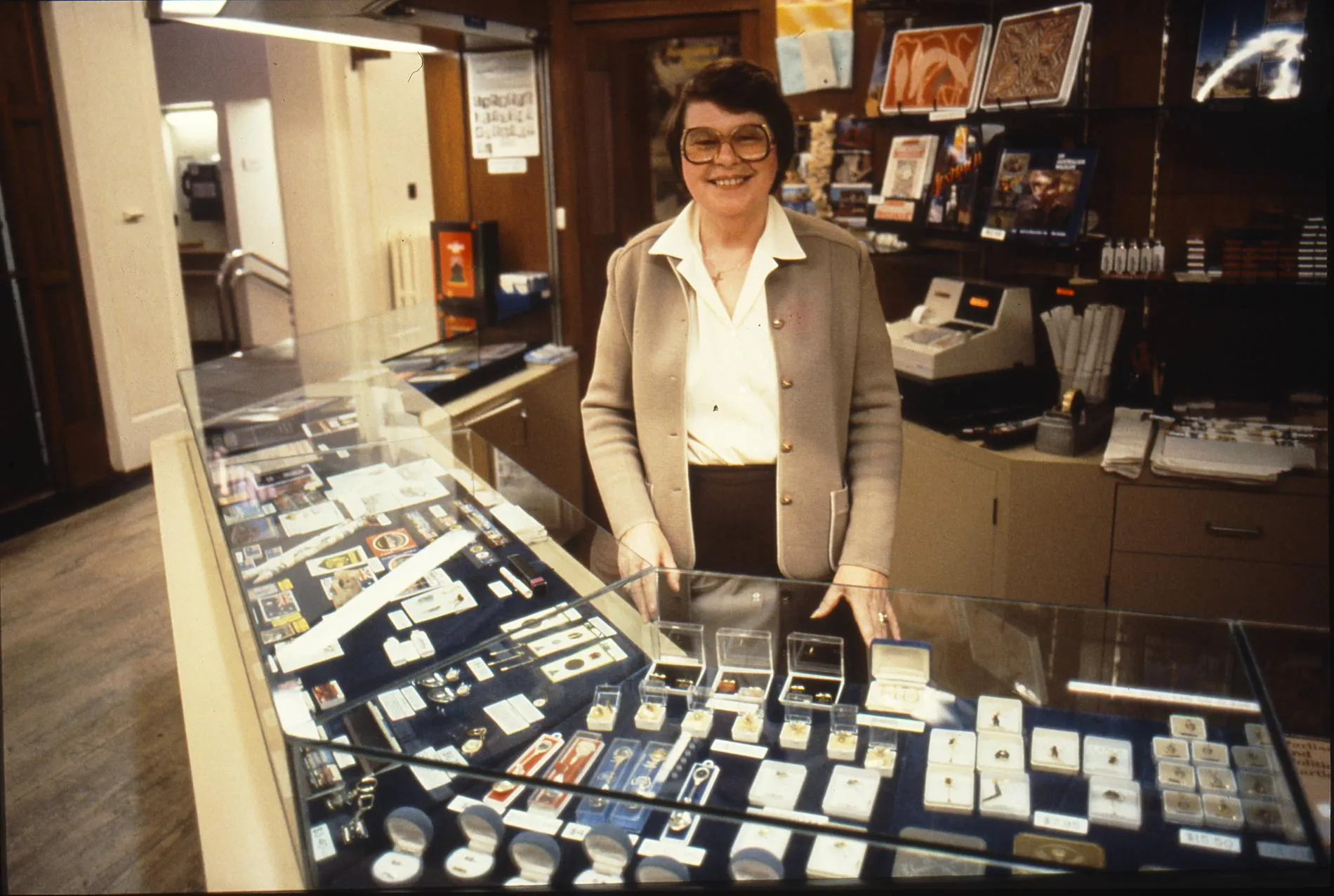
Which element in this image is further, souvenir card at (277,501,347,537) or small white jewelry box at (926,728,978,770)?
souvenir card at (277,501,347,537)

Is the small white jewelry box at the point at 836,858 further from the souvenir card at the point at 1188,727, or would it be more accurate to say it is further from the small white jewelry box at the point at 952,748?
the souvenir card at the point at 1188,727

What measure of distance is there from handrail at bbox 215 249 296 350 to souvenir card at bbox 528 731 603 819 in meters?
6.24

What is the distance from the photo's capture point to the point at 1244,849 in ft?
3.88

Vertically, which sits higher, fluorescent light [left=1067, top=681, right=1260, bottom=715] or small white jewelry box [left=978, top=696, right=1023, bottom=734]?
fluorescent light [left=1067, top=681, right=1260, bottom=715]

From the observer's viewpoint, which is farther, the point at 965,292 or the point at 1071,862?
the point at 965,292

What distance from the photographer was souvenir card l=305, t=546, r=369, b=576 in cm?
209

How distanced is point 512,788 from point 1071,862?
67cm

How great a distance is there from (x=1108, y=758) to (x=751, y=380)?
3.13 feet

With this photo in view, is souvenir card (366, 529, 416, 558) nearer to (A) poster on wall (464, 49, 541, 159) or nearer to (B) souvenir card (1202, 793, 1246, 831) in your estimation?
(B) souvenir card (1202, 793, 1246, 831)

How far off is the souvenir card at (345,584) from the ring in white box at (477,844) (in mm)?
745

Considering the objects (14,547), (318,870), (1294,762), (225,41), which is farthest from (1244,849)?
(225,41)

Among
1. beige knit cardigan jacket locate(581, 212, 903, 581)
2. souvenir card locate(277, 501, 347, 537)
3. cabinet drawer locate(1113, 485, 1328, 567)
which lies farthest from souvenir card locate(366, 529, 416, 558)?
cabinet drawer locate(1113, 485, 1328, 567)

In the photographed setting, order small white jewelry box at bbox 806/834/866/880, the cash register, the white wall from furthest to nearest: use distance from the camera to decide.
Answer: the white wall
the cash register
small white jewelry box at bbox 806/834/866/880

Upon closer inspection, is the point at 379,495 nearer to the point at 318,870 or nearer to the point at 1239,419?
the point at 318,870
